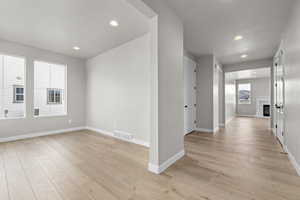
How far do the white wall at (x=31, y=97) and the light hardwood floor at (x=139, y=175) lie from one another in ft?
3.36

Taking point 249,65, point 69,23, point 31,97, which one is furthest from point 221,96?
point 31,97

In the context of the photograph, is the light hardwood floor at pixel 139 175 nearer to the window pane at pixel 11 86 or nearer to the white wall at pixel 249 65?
the window pane at pixel 11 86

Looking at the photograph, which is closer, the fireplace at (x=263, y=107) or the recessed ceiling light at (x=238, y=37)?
the recessed ceiling light at (x=238, y=37)

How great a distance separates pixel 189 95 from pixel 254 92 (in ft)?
24.4

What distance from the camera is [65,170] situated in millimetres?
1934

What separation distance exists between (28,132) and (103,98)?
2.40 metres

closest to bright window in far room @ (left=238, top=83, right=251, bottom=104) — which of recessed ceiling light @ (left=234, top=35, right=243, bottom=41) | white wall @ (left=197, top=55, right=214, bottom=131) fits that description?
white wall @ (left=197, top=55, right=214, bottom=131)

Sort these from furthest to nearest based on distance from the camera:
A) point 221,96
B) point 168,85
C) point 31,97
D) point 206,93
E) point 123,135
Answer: point 221,96 < point 206,93 < point 31,97 < point 123,135 < point 168,85

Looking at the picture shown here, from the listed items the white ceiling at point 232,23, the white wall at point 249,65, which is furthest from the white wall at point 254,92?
the white ceiling at point 232,23

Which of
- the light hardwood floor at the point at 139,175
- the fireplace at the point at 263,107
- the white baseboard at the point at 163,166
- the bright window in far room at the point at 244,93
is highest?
the bright window in far room at the point at 244,93

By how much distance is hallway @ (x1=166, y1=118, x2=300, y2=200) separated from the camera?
142 centimetres

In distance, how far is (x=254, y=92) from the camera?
8516mm

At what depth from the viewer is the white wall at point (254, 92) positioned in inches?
320

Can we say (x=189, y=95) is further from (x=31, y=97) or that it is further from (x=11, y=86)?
(x=11, y=86)
